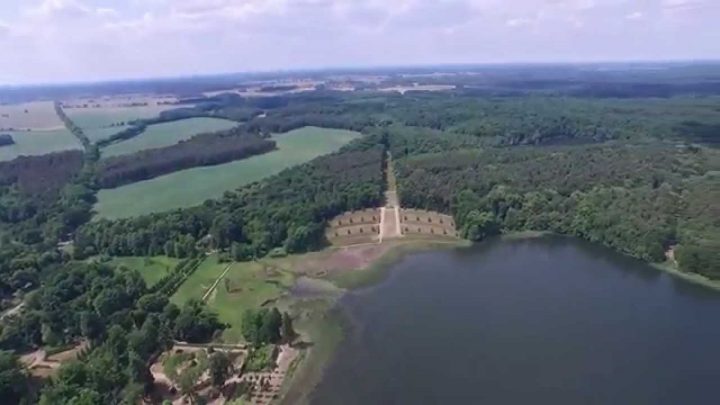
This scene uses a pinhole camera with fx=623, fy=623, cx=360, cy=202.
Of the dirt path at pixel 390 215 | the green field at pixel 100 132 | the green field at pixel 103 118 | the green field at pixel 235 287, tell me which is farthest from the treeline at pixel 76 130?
the green field at pixel 235 287

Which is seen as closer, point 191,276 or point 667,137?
point 191,276

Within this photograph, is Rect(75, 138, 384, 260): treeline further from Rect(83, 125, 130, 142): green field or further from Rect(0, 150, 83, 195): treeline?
Rect(83, 125, 130, 142): green field

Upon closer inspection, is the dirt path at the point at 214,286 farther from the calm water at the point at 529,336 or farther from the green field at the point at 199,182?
the green field at the point at 199,182

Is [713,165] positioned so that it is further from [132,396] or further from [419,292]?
[132,396]

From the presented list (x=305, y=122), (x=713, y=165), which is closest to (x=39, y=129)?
(x=305, y=122)

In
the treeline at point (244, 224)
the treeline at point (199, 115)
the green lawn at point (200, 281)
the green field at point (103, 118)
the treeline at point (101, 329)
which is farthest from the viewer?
the green field at point (103, 118)

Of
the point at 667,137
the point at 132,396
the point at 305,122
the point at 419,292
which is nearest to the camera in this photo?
the point at 132,396

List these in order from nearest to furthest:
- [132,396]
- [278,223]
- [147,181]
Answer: [132,396] < [278,223] < [147,181]

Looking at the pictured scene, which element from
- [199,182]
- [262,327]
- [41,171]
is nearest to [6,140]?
[41,171]
